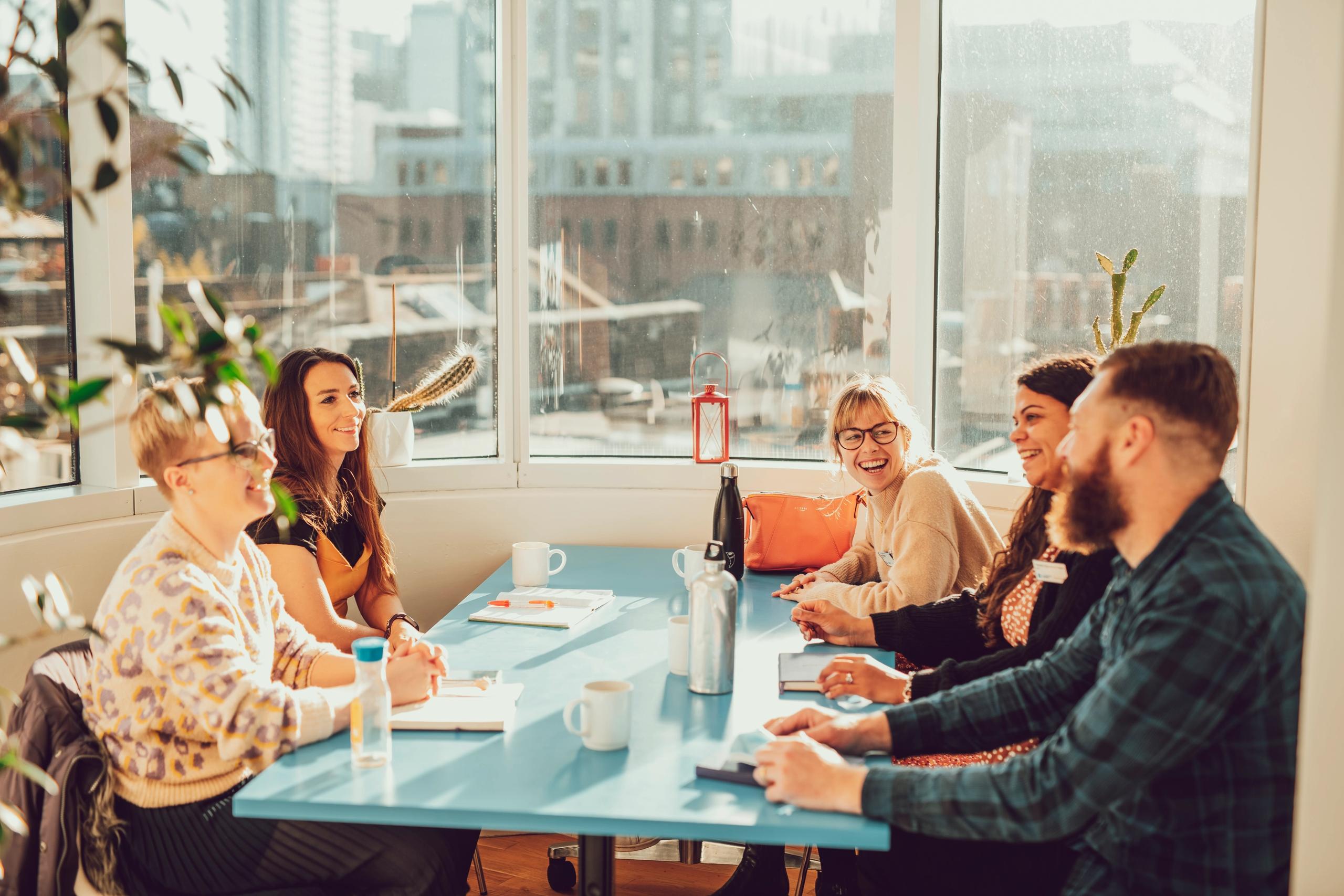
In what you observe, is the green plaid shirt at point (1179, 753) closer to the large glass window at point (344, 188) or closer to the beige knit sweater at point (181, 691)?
the beige knit sweater at point (181, 691)

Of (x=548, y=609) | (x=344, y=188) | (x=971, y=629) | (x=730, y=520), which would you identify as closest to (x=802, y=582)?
(x=730, y=520)

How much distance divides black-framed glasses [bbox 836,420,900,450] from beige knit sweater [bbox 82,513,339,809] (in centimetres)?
152

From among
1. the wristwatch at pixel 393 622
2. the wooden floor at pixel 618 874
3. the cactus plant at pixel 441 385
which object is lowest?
the wooden floor at pixel 618 874

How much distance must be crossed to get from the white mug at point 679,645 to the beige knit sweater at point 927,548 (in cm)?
58

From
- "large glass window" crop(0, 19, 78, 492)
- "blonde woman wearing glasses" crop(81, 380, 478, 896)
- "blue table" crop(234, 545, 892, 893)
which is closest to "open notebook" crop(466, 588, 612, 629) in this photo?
"blue table" crop(234, 545, 892, 893)

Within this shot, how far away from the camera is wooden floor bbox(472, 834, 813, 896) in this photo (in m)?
2.82

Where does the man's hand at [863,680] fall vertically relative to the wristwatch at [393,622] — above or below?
above

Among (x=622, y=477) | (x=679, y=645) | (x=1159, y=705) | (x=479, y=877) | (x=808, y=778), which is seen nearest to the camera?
(x=1159, y=705)

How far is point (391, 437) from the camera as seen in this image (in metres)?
3.36

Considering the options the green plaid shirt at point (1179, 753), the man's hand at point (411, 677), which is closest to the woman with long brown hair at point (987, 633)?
the green plaid shirt at point (1179, 753)

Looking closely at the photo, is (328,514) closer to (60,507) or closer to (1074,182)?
(60,507)

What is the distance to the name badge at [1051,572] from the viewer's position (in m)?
1.99

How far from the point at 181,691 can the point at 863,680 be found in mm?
1103

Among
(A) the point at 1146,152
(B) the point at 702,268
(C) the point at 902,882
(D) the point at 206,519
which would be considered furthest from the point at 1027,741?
(B) the point at 702,268
